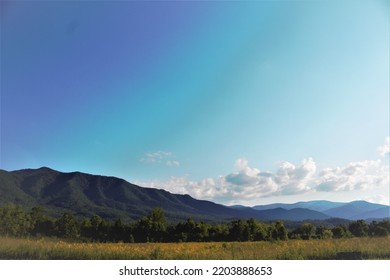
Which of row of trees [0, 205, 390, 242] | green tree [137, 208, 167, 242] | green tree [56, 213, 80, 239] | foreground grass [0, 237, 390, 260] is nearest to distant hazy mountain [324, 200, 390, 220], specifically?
row of trees [0, 205, 390, 242]

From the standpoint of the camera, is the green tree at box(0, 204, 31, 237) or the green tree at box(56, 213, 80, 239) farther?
the green tree at box(56, 213, 80, 239)

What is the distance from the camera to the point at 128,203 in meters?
86.4

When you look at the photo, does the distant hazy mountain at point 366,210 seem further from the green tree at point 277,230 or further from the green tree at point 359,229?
the green tree at point 277,230

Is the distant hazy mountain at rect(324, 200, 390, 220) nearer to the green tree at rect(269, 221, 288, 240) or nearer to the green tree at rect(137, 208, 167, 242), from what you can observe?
the green tree at rect(269, 221, 288, 240)

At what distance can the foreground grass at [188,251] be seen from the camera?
488 inches

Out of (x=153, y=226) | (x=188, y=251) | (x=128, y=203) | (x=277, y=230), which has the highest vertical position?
(x=128, y=203)

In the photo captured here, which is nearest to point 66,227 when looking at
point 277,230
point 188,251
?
point 188,251

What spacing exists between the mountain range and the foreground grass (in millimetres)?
15830

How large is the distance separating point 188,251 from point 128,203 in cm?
7596

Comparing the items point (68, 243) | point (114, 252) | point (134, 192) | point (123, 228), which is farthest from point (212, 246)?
point (134, 192)

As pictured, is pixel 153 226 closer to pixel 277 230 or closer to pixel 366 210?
pixel 277 230

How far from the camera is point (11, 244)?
1338 centimetres

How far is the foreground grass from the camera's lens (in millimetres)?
12406
